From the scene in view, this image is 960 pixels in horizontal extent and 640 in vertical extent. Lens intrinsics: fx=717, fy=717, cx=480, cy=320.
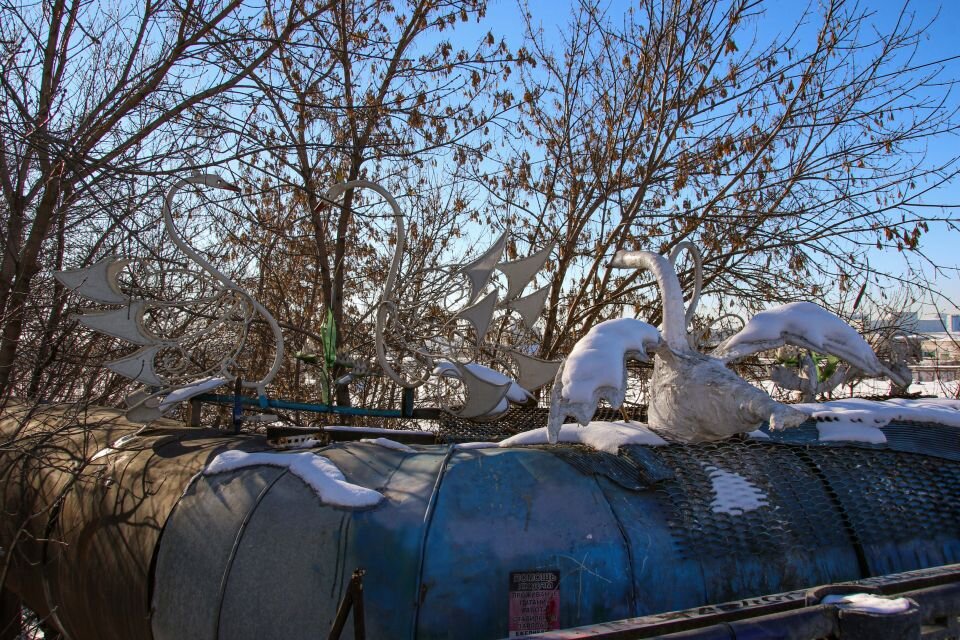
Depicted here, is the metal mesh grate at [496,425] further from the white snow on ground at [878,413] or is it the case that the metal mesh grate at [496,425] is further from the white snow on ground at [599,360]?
the white snow on ground at [599,360]

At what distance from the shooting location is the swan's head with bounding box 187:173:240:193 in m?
4.79

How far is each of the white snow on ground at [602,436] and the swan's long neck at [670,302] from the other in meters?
0.50

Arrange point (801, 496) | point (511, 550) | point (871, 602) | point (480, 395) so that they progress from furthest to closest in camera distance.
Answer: point (480, 395), point (801, 496), point (511, 550), point (871, 602)

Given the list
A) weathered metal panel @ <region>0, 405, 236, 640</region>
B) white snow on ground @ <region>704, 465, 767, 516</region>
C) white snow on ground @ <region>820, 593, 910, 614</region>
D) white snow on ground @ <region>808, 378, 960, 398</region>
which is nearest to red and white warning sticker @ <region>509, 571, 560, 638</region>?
white snow on ground @ <region>704, 465, 767, 516</region>

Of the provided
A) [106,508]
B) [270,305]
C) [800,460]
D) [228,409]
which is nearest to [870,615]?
[800,460]

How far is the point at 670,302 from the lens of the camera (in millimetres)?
4039

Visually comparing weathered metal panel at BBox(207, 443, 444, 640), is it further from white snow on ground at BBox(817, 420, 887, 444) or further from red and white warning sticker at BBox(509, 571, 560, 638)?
white snow on ground at BBox(817, 420, 887, 444)

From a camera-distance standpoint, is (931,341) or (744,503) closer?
(744,503)

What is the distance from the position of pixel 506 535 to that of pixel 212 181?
131 inches

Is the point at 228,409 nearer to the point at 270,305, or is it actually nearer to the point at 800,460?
the point at 270,305

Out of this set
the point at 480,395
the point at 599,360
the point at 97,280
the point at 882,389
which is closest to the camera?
the point at 599,360

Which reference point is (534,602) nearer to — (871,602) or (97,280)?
(871,602)

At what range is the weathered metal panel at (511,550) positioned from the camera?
114 inches

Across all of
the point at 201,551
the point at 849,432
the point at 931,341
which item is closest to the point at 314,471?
the point at 201,551
